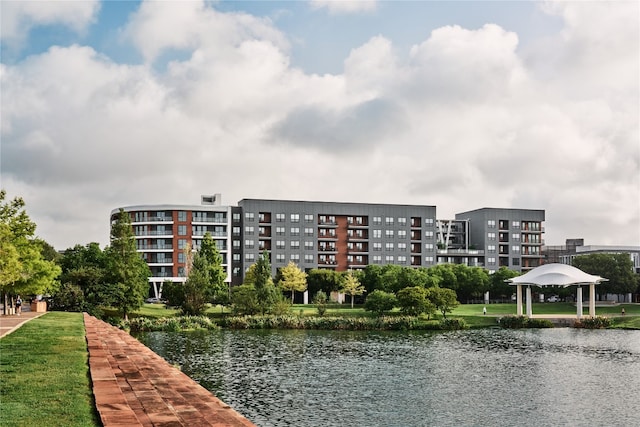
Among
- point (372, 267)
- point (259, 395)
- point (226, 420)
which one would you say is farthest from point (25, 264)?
point (372, 267)

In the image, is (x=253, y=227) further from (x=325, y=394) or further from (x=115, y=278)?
(x=325, y=394)

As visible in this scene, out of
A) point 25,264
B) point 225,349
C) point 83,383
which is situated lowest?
point 225,349

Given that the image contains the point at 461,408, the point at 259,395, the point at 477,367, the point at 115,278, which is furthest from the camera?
the point at 115,278

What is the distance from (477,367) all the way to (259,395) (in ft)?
43.4

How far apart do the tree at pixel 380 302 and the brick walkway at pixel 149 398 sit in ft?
139

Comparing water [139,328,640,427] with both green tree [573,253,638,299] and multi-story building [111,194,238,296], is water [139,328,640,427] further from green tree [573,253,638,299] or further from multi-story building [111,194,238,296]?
multi-story building [111,194,238,296]

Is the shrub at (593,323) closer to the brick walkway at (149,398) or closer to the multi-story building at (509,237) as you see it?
the brick walkway at (149,398)

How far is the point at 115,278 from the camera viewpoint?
195 feet

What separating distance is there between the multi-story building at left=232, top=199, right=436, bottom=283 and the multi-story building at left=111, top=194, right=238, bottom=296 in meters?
5.79

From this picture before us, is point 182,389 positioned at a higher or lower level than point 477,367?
higher

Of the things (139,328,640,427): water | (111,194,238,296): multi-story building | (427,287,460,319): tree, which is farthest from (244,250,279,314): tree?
(111,194,238,296): multi-story building

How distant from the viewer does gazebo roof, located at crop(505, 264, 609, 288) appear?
6781cm

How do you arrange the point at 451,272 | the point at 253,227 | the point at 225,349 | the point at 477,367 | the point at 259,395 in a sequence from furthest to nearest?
1. the point at 253,227
2. the point at 451,272
3. the point at 225,349
4. the point at 477,367
5. the point at 259,395

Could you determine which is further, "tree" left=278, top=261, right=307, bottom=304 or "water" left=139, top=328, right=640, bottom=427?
"tree" left=278, top=261, right=307, bottom=304
